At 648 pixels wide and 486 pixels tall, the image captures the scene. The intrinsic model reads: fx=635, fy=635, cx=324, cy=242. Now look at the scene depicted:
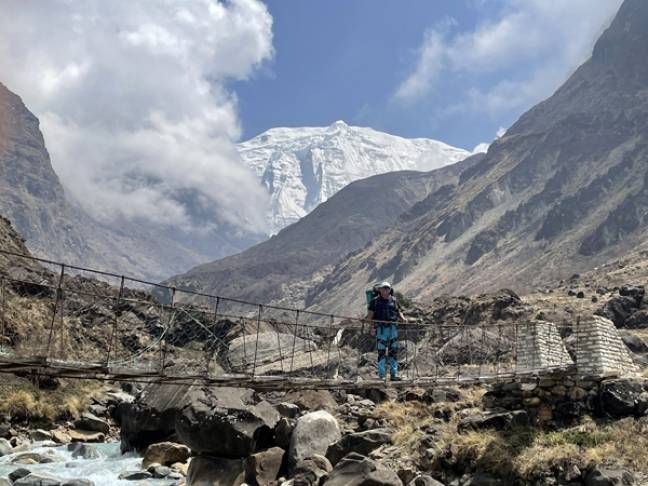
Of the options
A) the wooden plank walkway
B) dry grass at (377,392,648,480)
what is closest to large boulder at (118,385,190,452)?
the wooden plank walkway

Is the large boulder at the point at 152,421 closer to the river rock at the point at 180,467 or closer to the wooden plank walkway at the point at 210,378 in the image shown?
the river rock at the point at 180,467

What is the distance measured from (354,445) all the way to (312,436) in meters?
1.04

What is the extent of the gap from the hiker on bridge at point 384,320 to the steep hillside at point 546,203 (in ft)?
260

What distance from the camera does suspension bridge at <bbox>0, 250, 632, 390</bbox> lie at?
11273 mm

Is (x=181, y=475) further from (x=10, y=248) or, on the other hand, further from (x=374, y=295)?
(x=10, y=248)

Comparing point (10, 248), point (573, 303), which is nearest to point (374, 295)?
point (10, 248)

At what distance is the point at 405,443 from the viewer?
13.3m

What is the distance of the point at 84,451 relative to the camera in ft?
59.2

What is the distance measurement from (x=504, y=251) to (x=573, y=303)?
66806 mm

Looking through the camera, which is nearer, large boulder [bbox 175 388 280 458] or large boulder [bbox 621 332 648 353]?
large boulder [bbox 175 388 280 458]

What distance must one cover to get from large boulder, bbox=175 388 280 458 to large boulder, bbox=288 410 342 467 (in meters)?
0.75

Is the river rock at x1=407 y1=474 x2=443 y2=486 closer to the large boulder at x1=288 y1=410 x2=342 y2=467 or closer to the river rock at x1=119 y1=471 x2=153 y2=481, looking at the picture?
the large boulder at x1=288 y1=410 x2=342 y2=467

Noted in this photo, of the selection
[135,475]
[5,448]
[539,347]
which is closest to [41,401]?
[5,448]

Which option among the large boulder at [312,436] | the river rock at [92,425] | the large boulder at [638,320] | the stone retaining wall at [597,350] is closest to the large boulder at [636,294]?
the large boulder at [638,320]
